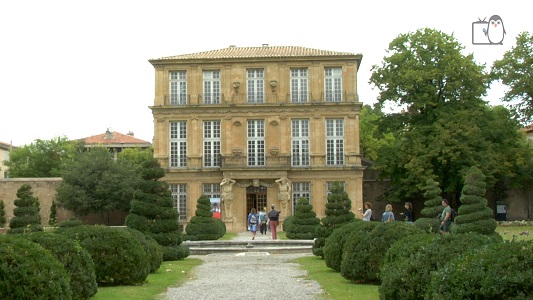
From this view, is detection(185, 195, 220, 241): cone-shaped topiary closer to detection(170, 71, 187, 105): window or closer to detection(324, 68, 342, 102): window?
detection(170, 71, 187, 105): window

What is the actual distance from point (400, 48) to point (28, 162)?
3462 centimetres

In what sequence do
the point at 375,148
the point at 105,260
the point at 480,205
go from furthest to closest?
the point at 375,148
the point at 480,205
the point at 105,260

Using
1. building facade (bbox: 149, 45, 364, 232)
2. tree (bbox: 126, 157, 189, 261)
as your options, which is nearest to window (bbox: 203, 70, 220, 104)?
building facade (bbox: 149, 45, 364, 232)

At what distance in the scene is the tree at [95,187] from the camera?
4719 centimetres

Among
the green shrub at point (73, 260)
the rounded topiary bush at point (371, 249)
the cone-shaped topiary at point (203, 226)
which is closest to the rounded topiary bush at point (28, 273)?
the green shrub at point (73, 260)

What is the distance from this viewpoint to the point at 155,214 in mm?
23438

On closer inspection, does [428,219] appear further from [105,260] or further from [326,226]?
[105,260]

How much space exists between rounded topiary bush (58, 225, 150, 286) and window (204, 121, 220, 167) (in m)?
31.9

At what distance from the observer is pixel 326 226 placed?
2306 centimetres

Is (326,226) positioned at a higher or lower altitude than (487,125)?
lower

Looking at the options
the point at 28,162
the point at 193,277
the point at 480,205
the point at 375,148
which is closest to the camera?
the point at 193,277

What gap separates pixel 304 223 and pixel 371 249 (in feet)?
60.6

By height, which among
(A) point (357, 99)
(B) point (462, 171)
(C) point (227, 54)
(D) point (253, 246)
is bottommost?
(D) point (253, 246)

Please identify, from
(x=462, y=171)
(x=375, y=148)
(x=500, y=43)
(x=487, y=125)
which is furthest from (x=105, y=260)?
(x=375, y=148)
